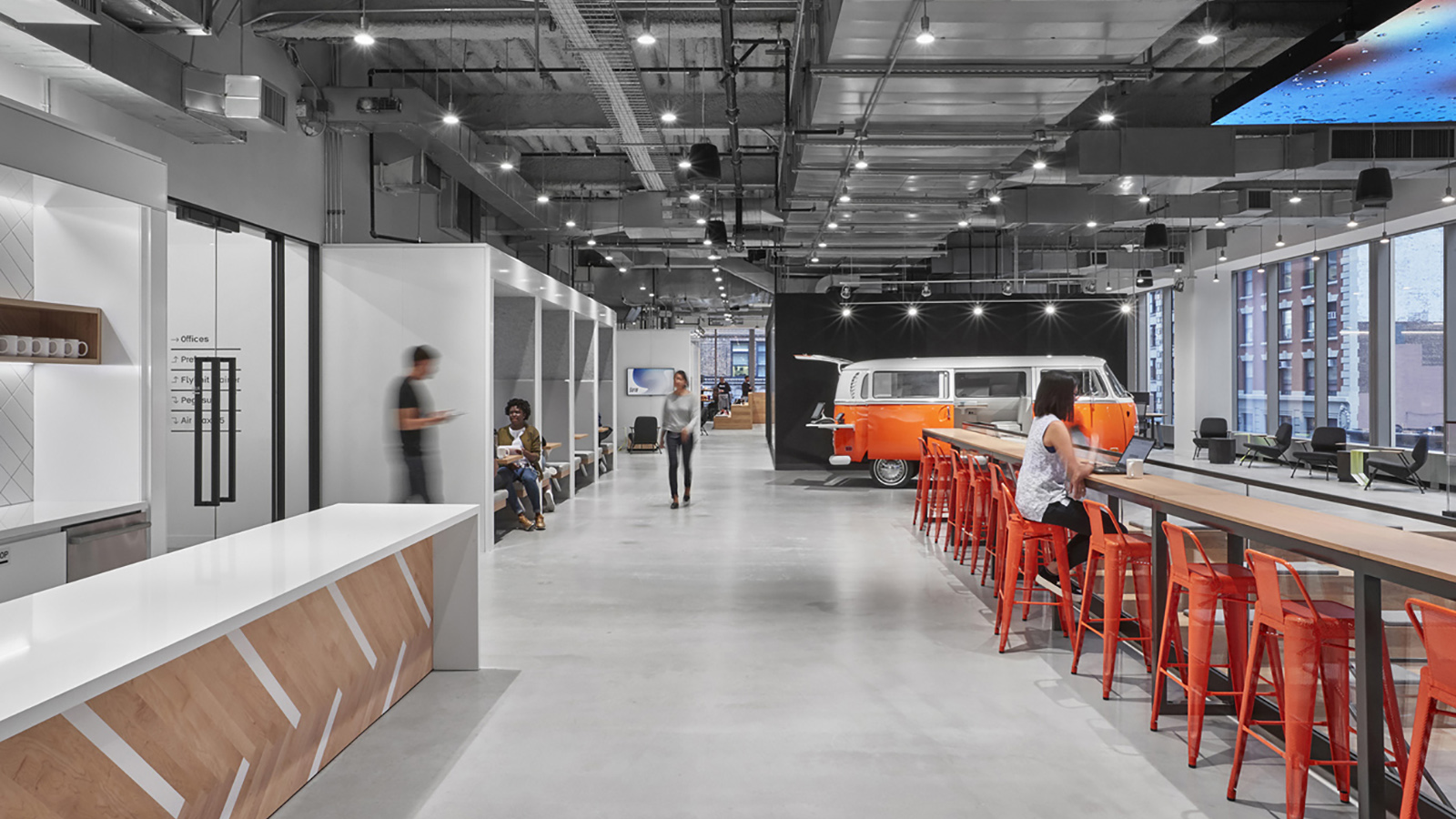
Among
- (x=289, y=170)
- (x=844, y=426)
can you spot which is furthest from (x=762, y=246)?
(x=289, y=170)

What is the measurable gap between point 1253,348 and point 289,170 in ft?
53.1

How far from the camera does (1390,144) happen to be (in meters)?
8.85

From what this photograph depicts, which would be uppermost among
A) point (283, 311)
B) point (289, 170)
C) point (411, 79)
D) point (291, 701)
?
point (411, 79)

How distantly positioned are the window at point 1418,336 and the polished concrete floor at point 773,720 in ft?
30.3

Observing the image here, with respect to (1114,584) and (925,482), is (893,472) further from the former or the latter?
(1114,584)

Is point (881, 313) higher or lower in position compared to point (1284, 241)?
lower

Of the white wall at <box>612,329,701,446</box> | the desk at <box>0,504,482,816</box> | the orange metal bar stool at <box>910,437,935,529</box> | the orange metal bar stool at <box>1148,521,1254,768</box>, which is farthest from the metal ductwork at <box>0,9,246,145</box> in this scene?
the white wall at <box>612,329,701,446</box>

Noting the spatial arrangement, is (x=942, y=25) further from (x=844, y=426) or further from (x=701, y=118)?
(x=844, y=426)

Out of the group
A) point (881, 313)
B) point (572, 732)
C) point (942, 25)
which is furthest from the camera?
point (881, 313)

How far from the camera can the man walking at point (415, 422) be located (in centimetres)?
600

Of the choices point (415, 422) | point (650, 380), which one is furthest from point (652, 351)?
point (415, 422)

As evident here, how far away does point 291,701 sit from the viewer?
2959 mm

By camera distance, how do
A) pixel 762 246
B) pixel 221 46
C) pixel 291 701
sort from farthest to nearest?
pixel 762 246 < pixel 221 46 < pixel 291 701

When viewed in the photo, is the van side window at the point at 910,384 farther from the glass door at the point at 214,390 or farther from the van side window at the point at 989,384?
the glass door at the point at 214,390
